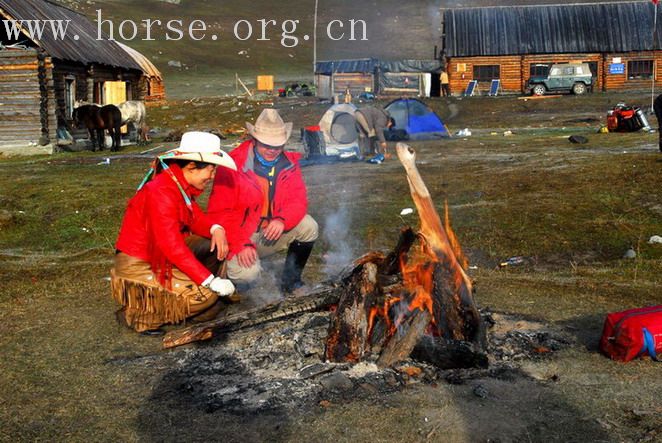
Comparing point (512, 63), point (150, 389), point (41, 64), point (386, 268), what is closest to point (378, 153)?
point (41, 64)

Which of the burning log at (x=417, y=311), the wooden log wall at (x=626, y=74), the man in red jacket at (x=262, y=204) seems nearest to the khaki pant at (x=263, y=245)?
the man in red jacket at (x=262, y=204)

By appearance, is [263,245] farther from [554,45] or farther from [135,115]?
[554,45]

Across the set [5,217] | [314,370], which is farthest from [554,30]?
[314,370]

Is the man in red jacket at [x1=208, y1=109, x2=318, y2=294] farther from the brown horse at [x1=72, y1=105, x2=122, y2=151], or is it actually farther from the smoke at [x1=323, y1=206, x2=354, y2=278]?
the brown horse at [x1=72, y1=105, x2=122, y2=151]

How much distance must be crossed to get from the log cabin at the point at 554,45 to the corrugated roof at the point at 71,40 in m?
20.8

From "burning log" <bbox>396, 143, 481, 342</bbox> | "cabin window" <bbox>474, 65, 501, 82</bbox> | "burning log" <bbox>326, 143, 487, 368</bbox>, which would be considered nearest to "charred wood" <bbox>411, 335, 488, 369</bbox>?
"burning log" <bbox>326, 143, 487, 368</bbox>

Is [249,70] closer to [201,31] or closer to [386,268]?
[201,31]

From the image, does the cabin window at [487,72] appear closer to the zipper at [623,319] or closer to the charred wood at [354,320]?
the zipper at [623,319]

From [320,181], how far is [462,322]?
31.6 feet

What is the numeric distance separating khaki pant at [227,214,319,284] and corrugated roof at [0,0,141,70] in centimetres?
1979

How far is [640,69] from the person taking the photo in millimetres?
42719

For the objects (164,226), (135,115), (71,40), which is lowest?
(164,226)

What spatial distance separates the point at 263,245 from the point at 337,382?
228cm

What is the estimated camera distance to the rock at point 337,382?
14.1 feet
